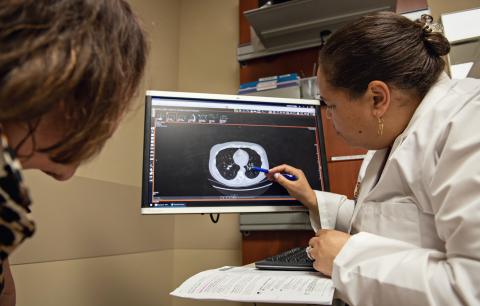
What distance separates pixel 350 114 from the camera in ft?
3.17

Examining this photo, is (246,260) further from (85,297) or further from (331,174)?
(85,297)

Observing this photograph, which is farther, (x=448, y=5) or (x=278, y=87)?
(x=448, y=5)

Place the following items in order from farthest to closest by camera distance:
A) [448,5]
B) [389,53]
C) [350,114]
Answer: [448,5] < [350,114] < [389,53]

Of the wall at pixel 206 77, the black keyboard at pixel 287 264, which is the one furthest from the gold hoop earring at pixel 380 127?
the wall at pixel 206 77

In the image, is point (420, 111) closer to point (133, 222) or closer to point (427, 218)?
point (427, 218)

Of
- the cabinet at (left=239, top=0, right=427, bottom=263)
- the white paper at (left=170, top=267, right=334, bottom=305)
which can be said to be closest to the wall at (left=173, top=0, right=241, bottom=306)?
the cabinet at (left=239, top=0, right=427, bottom=263)

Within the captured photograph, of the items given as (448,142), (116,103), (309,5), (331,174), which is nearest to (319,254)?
(448,142)

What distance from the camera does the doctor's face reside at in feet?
3.07

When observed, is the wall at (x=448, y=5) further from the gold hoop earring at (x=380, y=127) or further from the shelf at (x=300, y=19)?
the gold hoop earring at (x=380, y=127)

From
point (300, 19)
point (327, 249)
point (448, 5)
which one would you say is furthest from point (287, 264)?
point (448, 5)

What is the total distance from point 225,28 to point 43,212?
1.53 metres

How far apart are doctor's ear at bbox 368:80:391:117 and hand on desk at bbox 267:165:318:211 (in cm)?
33

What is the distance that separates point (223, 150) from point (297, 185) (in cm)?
27

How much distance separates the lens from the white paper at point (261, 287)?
2.16 feet
